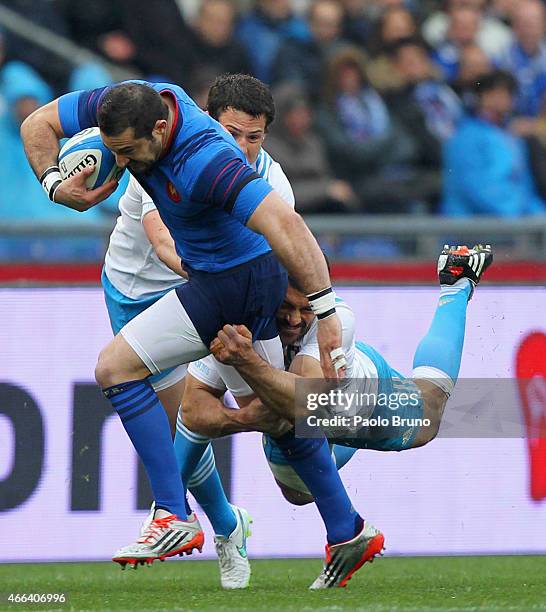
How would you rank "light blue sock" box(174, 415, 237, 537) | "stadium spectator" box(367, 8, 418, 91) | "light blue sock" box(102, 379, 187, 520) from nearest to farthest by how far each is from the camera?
"light blue sock" box(102, 379, 187, 520)
"light blue sock" box(174, 415, 237, 537)
"stadium spectator" box(367, 8, 418, 91)

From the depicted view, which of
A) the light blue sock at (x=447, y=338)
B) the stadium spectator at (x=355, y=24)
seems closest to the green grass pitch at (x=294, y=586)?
the light blue sock at (x=447, y=338)

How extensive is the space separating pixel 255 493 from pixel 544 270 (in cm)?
206

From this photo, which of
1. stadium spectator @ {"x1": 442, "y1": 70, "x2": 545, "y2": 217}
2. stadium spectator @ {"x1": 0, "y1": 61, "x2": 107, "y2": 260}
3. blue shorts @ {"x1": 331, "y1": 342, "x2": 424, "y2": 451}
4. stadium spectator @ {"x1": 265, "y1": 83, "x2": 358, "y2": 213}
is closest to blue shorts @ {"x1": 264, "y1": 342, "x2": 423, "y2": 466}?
blue shorts @ {"x1": 331, "y1": 342, "x2": 424, "y2": 451}

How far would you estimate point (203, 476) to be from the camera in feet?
21.9

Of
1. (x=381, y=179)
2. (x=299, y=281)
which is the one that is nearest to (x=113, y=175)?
(x=299, y=281)

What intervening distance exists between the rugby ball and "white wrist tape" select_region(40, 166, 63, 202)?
0.03 meters

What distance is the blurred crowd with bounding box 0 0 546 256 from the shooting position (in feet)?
32.9

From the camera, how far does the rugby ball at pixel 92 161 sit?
19.3ft

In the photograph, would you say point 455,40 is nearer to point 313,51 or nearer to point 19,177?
point 313,51

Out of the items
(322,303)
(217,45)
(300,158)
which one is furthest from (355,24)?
(322,303)

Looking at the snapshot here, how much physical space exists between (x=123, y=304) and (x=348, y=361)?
4.71 ft

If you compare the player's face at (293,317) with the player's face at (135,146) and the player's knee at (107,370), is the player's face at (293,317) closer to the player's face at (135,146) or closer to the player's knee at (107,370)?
the player's knee at (107,370)

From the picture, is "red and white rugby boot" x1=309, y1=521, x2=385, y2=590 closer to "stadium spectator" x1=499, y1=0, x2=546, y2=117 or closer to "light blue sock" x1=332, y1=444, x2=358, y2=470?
"light blue sock" x1=332, y1=444, x2=358, y2=470

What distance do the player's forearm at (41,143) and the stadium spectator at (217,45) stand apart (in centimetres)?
454
